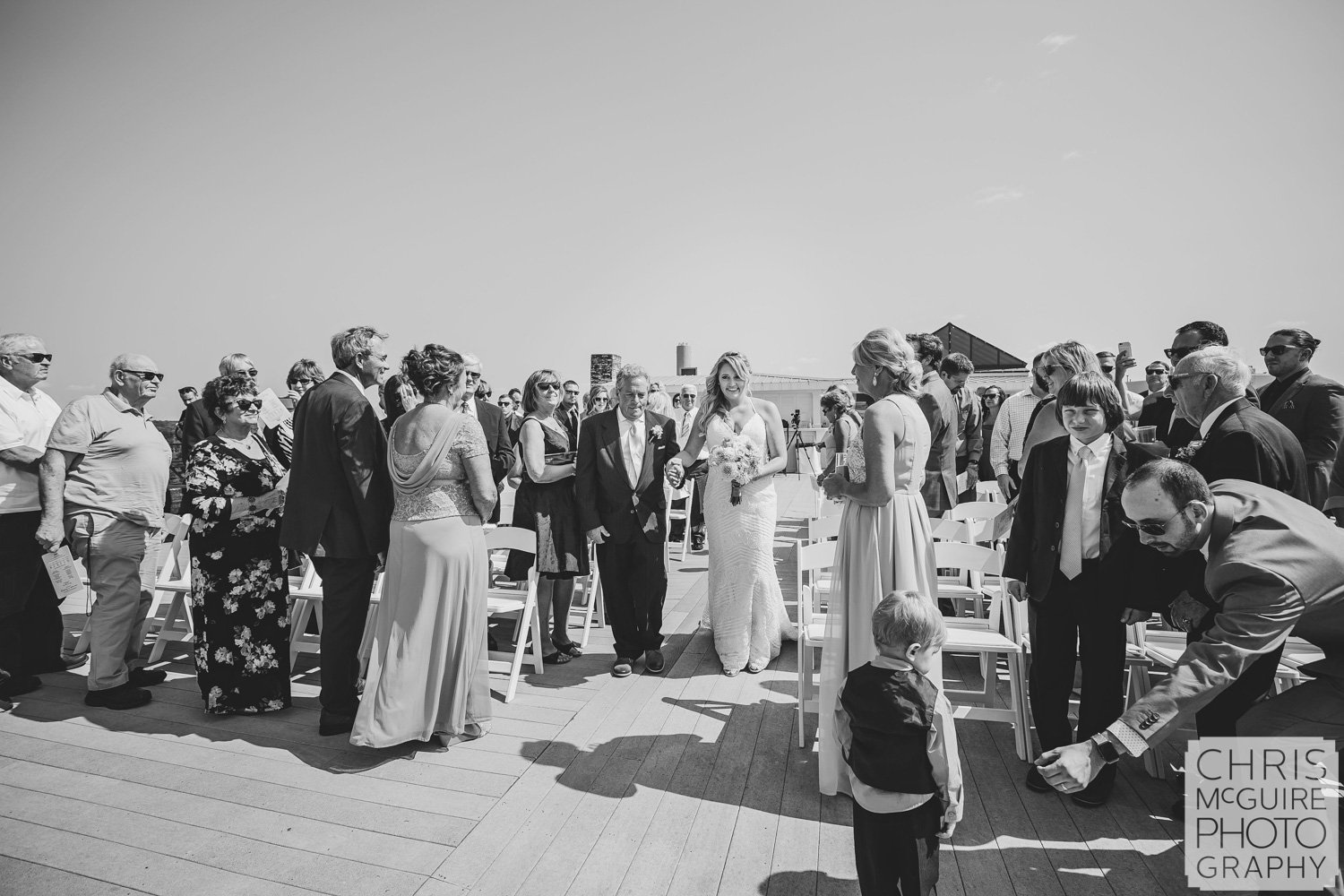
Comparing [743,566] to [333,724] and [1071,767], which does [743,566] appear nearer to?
[333,724]

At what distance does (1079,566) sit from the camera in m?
3.10

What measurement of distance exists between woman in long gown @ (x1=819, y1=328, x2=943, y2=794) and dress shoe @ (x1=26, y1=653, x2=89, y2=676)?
536 centimetres

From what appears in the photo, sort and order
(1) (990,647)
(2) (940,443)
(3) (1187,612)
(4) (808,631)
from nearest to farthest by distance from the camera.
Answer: (3) (1187,612) < (1) (990,647) < (4) (808,631) < (2) (940,443)

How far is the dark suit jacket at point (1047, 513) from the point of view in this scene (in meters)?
3.08

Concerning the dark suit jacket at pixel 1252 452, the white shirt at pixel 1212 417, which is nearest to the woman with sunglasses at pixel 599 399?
the white shirt at pixel 1212 417

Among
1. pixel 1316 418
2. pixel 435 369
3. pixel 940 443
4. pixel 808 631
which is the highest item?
A: pixel 435 369

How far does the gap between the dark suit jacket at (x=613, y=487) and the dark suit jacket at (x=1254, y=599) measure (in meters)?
3.14

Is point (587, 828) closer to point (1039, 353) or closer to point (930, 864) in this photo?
point (930, 864)

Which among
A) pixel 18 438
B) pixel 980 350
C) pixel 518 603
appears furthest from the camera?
pixel 980 350

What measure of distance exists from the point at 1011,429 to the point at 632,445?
3.47 metres

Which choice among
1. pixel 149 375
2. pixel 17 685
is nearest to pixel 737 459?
pixel 149 375

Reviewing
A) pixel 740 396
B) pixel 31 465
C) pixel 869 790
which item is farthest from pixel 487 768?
pixel 31 465

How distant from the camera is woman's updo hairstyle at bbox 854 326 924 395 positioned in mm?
3088

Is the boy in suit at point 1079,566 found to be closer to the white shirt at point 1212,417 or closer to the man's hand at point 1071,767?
the white shirt at point 1212,417
